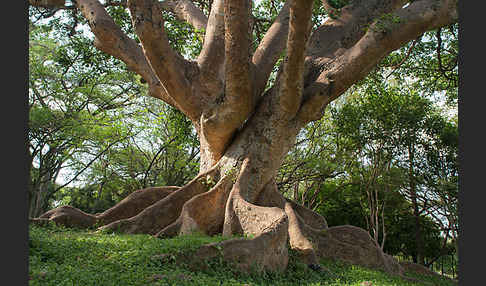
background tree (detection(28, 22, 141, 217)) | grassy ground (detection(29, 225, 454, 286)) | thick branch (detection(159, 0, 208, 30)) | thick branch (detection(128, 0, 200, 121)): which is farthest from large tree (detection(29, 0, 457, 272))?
background tree (detection(28, 22, 141, 217))

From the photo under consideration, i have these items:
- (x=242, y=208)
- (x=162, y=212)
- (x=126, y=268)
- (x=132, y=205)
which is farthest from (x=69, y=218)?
(x=126, y=268)

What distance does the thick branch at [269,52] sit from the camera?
793cm

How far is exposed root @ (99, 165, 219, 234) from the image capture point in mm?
7059

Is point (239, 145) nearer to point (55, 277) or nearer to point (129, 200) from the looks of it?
point (129, 200)

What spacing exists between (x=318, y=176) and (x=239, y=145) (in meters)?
8.34

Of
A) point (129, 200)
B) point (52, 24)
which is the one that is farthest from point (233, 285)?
point (52, 24)

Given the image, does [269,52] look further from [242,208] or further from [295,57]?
[242,208]

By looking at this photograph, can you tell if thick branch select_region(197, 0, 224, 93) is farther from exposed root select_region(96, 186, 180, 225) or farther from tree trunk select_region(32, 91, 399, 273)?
exposed root select_region(96, 186, 180, 225)

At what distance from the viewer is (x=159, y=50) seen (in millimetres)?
6367

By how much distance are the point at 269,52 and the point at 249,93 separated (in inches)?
69.9

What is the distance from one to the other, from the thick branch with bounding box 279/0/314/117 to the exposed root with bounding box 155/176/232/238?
1.92 meters

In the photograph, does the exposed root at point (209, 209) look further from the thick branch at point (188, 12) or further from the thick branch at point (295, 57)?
the thick branch at point (188, 12)

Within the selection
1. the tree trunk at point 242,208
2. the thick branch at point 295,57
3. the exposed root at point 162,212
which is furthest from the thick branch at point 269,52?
the exposed root at point 162,212

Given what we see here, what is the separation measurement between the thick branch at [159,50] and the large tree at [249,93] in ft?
0.06
